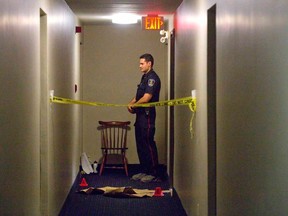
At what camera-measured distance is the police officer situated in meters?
7.10

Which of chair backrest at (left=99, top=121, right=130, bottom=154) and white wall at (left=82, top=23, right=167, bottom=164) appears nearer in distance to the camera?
chair backrest at (left=99, top=121, right=130, bottom=154)

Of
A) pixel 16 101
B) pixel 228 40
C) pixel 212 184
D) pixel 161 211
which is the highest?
pixel 228 40

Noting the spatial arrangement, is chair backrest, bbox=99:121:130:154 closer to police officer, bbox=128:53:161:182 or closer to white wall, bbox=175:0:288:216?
police officer, bbox=128:53:161:182

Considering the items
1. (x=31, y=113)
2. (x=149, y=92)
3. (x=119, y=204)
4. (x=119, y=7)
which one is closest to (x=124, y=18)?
(x=119, y=7)

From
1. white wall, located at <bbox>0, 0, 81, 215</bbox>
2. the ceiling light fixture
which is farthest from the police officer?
white wall, located at <bbox>0, 0, 81, 215</bbox>

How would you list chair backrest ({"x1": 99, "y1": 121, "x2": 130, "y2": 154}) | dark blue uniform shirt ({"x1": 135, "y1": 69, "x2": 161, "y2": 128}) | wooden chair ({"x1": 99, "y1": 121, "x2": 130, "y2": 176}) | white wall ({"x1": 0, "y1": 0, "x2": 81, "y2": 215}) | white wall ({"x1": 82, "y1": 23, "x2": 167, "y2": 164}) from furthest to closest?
white wall ({"x1": 82, "y1": 23, "x2": 167, "y2": 164}) → chair backrest ({"x1": 99, "y1": 121, "x2": 130, "y2": 154}) → wooden chair ({"x1": 99, "y1": 121, "x2": 130, "y2": 176}) → dark blue uniform shirt ({"x1": 135, "y1": 69, "x2": 161, "y2": 128}) → white wall ({"x1": 0, "y1": 0, "x2": 81, "y2": 215})

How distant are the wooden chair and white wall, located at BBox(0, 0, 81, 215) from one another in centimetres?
235

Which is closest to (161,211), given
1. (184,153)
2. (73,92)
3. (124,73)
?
(184,153)

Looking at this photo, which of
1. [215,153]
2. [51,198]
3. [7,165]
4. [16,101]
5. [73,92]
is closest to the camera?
[7,165]

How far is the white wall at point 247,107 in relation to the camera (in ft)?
7.07

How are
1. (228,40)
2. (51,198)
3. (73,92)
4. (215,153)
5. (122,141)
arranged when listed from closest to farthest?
1. (228,40)
2. (215,153)
3. (51,198)
4. (73,92)
5. (122,141)

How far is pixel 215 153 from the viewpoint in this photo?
3889mm

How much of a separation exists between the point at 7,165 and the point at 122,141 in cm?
558

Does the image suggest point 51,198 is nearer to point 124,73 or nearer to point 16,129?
point 16,129
